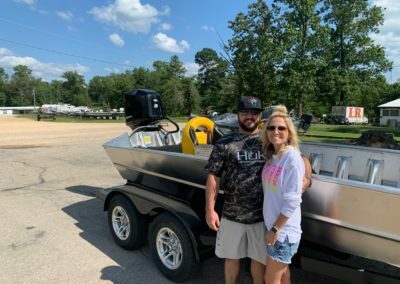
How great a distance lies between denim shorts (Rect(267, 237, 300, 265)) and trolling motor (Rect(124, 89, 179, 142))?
3.83m

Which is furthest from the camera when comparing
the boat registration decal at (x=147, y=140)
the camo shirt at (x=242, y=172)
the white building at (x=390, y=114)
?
the white building at (x=390, y=114)

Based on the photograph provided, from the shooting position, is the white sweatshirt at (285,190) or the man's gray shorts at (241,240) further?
the man's gray shorts at (241,240)

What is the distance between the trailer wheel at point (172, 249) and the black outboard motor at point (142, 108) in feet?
9.06

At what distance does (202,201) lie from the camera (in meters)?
3.33

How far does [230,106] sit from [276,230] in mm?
48633

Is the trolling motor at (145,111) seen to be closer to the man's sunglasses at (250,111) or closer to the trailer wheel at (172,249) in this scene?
the trailer wheel at (172,249)

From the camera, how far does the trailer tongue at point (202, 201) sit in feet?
7.17

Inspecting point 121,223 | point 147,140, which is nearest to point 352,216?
point 121,223

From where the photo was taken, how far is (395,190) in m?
2.00

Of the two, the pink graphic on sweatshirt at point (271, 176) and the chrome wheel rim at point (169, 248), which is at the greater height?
the pink graphic on sweatshirt at point (271, 176)

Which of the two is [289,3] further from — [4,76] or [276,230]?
[4,76]

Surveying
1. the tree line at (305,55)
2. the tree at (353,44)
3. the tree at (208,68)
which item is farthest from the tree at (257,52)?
the tree at (208,68)

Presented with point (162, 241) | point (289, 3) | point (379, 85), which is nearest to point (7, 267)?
point (162, 241)

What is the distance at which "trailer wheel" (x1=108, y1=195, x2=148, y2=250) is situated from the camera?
12.6 ft
